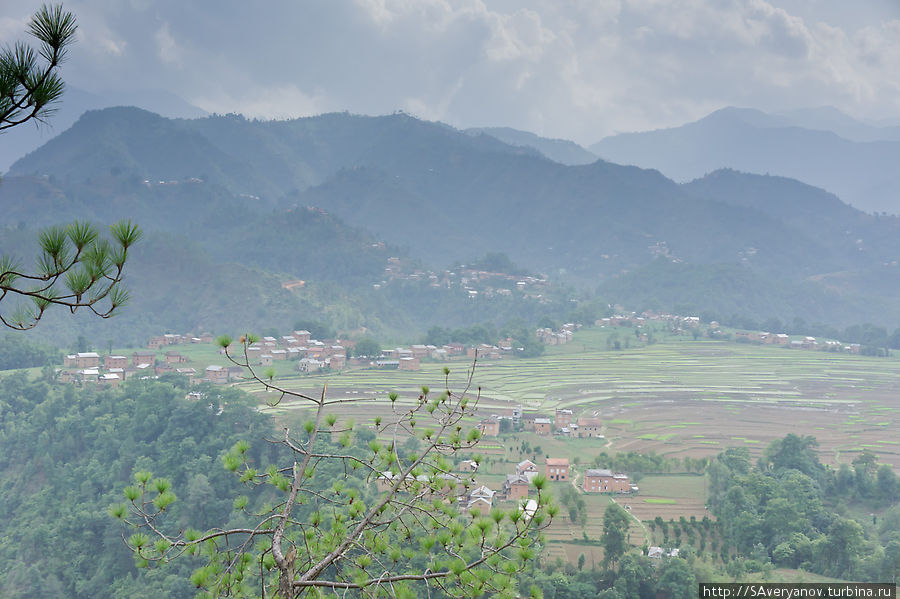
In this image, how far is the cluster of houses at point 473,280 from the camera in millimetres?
36312

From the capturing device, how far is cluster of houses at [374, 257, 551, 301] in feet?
119

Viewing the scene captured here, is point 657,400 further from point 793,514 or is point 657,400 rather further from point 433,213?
point 433,213

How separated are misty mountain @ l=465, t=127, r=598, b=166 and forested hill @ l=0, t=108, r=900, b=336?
18.5m

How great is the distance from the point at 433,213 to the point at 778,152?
170 feet

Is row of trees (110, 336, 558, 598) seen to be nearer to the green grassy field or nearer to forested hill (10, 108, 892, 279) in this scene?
the green grassy field

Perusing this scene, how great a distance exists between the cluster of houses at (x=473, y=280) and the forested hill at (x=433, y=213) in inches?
54.5

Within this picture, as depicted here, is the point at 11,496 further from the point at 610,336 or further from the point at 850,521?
the point at 610,336

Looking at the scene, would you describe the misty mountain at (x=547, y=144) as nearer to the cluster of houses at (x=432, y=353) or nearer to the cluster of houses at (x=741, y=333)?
the cluster of houses at (x=741, y=333)

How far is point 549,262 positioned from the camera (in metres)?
51.8

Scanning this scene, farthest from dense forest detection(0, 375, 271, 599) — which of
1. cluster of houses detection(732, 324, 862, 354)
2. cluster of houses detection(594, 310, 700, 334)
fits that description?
cluster of houses detection(732, 324, 862, 354)

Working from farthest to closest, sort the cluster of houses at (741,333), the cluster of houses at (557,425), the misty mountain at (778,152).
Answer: the misty mountain at (778,152) → the cluster of houses at (741,333) → the cluster of houses at (557,425)

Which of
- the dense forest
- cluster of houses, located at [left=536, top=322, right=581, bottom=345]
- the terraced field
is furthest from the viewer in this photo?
Result: cluster of houses, located at [left=536, top=322, right=581, bottom=345]

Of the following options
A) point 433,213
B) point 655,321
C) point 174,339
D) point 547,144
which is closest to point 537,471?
point 174,339

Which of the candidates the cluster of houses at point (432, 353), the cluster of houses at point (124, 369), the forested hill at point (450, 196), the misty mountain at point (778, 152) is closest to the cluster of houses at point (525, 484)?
the cluster of houses at point (432, 353)
